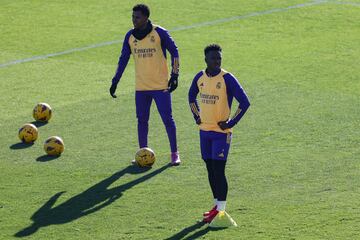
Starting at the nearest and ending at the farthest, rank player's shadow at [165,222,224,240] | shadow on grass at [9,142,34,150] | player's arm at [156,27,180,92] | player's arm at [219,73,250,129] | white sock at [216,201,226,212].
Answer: player's shadow at [165,222,224,240], player's arm at [219,73,250,129], white sock at [216,201,226,212], player's arm at [156,27,180,92], shadow on grass at [9,142,34,150]

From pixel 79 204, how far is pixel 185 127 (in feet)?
15.2

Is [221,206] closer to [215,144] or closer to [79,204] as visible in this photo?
[215,144]

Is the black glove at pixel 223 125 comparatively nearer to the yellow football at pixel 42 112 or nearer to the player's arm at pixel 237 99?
the player's arm at pixel 237 99

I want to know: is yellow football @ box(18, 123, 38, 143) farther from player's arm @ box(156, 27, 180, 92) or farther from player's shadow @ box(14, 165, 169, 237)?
player's arm @ box(156, 27, 180, 92)

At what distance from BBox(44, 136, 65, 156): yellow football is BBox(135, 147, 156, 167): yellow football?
1.63 m

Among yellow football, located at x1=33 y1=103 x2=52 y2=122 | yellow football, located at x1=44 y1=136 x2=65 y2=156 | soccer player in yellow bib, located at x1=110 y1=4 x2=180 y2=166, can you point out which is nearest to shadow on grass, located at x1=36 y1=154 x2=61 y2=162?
yellow football, located at x1=44 y1=136 x2=65 y2=156

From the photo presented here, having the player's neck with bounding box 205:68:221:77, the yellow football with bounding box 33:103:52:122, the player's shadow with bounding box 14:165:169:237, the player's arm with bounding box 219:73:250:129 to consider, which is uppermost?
the player's neck with bounding box 205:68:221:77

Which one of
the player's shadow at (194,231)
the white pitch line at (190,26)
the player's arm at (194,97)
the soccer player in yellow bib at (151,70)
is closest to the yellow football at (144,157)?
the soccer player in yellow bib at (151,70)

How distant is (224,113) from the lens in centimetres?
1379

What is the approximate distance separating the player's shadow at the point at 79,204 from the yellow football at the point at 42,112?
3.75 meters

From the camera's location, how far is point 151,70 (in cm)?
1669

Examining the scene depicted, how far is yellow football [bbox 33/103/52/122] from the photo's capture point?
19453mm

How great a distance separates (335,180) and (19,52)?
40.9ft

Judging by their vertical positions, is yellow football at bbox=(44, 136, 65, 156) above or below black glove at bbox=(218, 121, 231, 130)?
below
